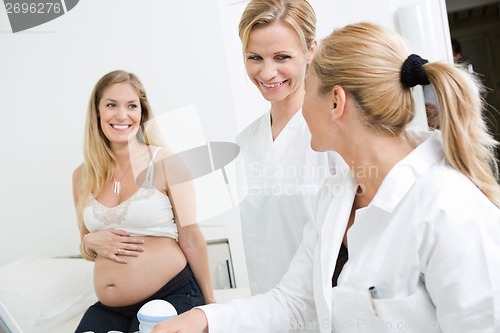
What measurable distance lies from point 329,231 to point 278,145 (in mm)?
458

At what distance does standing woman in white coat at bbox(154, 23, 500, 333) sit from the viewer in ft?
2.84

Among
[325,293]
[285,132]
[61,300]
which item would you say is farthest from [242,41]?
[61,300]

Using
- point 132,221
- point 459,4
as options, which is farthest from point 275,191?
point 459,4

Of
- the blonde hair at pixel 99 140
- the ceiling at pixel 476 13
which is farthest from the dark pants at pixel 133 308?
the ceiling at pixel 476 13

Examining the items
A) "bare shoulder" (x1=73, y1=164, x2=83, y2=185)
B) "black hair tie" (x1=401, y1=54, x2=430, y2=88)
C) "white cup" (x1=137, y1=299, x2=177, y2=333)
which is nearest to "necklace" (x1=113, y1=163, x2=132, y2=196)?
"bare shoulder" (x1=73, y1=164, x2=83, y2=185)

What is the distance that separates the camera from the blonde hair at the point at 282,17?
4.66 ft

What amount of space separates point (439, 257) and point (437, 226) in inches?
1.9

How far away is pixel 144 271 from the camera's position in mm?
1531

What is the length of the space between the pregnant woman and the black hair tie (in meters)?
0.78

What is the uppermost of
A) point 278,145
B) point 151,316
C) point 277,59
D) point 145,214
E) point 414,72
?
point 277,59

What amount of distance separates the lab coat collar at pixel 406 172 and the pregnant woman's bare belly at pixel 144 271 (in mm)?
742

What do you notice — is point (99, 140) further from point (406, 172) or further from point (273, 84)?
point (406, 172)

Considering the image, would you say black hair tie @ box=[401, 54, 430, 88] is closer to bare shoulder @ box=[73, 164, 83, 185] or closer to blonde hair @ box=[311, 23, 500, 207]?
blonde hair @ box=[311, 23, 500, 207]

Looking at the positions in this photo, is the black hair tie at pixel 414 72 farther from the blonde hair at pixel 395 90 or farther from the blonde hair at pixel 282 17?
the blonde hair at pixel 282 17
